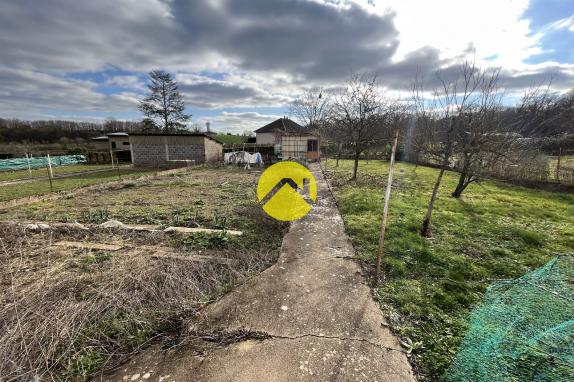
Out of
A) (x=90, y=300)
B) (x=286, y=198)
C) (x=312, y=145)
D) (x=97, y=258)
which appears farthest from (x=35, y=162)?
(x=90, y=300)

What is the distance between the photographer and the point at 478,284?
12.6 feet

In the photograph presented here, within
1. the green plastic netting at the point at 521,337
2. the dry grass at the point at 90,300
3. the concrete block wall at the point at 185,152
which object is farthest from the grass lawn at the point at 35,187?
the green plastic netting at the point at 521,337

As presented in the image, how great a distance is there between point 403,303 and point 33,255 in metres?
6.58

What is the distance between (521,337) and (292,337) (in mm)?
2371

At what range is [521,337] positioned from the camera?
2.49 m

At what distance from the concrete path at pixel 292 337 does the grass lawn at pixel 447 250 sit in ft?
1.21

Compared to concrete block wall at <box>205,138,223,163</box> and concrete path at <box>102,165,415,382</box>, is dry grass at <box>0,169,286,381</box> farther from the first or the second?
concrete block wall at <box>205,138,223,163</box>

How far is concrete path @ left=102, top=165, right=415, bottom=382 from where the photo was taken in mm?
2332

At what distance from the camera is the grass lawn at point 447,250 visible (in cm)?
295

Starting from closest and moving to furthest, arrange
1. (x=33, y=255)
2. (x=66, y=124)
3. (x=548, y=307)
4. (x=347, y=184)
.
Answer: (x=548, y=307) → (x=33, y=255) → (x=347, y=184) → (x=66, y=124)

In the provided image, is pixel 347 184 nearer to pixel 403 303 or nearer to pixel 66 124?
pixel 403 303

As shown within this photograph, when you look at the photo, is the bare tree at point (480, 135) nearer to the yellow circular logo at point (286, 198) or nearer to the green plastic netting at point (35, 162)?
the yellow circular logo at point (286, 198)

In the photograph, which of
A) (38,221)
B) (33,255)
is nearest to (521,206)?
(33,255)

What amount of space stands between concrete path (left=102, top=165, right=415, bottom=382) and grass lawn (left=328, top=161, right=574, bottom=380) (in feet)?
1.21
